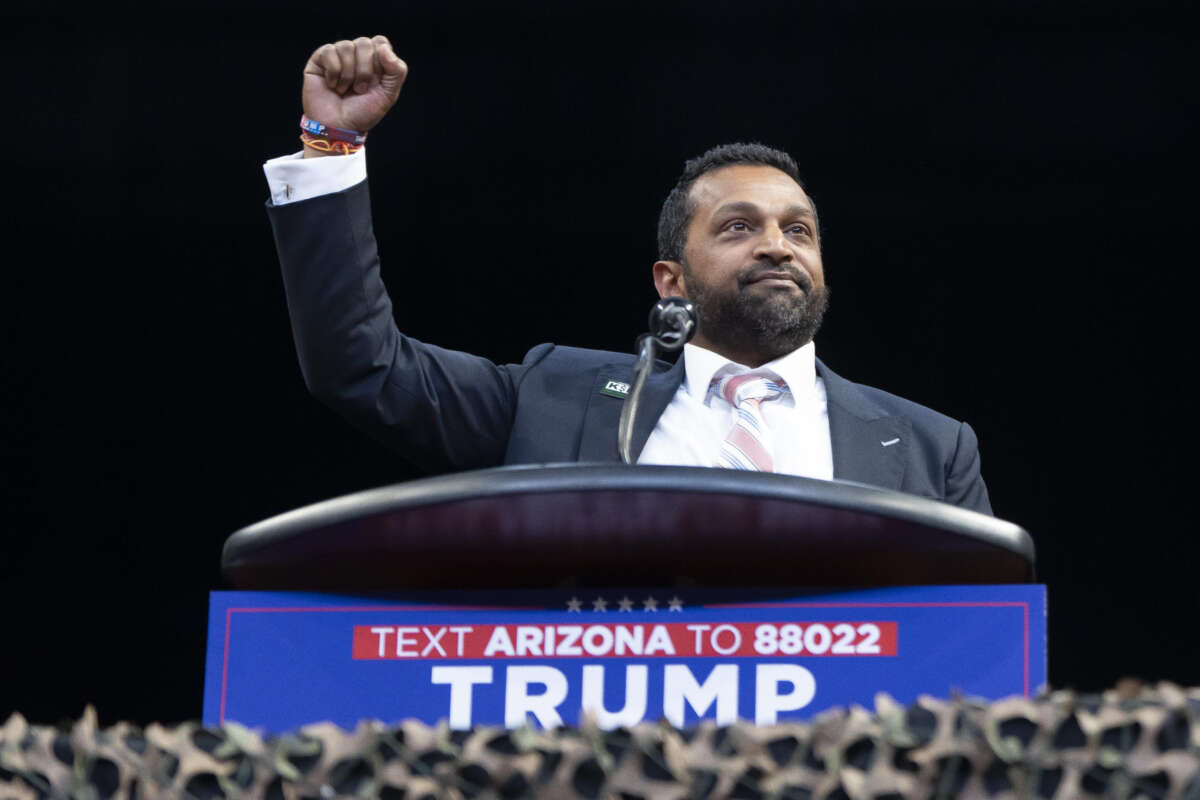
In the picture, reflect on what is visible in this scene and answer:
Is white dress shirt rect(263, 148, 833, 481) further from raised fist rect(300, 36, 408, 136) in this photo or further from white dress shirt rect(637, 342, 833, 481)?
raised fist rect(300, 36, 408, 136)

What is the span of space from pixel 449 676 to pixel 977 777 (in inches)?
9.7

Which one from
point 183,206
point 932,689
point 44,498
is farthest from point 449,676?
point 44,498

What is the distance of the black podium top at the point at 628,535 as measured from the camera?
1.94 feet

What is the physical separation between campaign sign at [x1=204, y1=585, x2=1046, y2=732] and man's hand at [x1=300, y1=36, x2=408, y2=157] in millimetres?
688

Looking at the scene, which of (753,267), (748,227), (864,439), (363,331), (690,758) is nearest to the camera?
(690,758)

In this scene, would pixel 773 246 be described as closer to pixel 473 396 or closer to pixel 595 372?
pixel 595 372

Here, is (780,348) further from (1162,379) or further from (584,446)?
(1162,379)

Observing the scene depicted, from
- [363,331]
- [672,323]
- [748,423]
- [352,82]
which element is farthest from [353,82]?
[748,423]

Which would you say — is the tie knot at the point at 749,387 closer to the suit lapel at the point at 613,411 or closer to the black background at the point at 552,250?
the suit lapel at the point at 613,411

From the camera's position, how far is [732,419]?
1.63 metres

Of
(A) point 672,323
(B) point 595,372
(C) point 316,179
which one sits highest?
(C) point 316,179

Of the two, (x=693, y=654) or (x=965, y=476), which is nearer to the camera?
(x=693, y=654)

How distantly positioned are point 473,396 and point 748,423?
0.31 m

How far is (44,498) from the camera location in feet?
9.41
